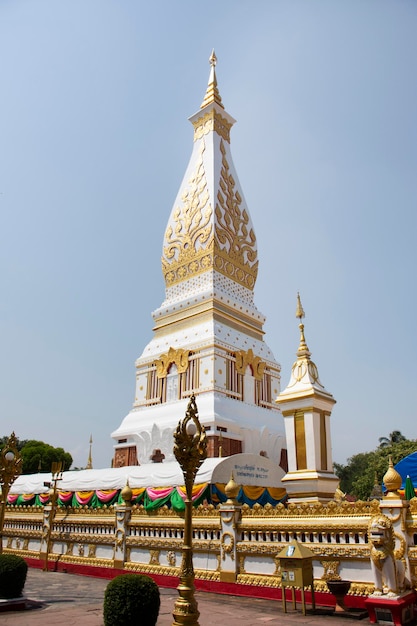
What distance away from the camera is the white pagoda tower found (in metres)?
25.1

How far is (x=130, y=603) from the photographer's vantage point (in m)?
6.97

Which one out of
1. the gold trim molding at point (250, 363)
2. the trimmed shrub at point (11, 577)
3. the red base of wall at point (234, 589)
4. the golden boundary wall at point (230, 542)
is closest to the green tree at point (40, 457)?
the gold trim molding at point (250, 363)

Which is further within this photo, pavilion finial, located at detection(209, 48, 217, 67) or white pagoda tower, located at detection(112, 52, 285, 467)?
pavilion finial, located at detection(209, 48, 217, 67)

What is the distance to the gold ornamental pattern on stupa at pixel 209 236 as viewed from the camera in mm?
31297

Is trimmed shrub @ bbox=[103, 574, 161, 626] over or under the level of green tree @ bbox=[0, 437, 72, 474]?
under

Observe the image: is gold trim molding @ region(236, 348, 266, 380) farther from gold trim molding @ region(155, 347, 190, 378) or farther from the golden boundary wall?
the golden boundary wall

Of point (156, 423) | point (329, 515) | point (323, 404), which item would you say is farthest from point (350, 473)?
point (329, 515)

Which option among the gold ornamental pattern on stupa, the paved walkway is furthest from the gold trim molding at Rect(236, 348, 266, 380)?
the paved walkway

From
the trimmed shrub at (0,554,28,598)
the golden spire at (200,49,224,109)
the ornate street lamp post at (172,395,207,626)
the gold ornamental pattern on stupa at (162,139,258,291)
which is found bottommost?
the trimmed shrub at (0,554,28,598)

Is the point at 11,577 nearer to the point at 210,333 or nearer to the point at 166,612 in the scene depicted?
the point at 166,612

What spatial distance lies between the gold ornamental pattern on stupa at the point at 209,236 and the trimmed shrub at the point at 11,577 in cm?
2203

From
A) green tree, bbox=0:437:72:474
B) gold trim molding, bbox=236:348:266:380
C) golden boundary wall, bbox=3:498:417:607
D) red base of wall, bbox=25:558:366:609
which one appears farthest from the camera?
green tree, bbox=0:437:72:474

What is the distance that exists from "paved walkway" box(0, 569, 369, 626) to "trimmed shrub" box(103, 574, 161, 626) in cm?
141

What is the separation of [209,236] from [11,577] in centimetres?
2372
